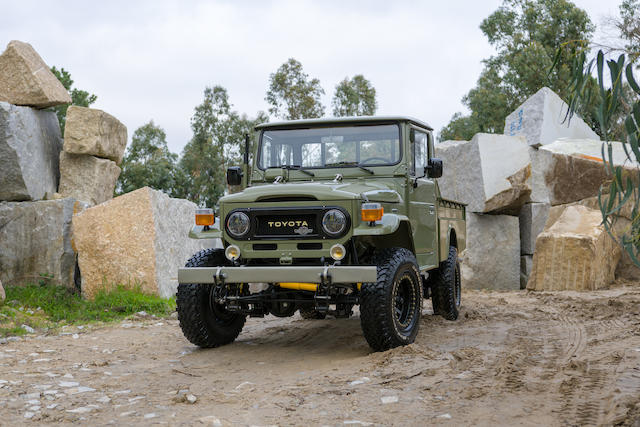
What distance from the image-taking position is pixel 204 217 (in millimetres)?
6090

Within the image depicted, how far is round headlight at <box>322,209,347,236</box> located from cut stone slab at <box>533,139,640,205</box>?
894 cm

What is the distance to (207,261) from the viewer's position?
622cm

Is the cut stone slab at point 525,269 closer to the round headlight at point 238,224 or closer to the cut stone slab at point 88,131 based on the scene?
the cut stone slab at point 88,131

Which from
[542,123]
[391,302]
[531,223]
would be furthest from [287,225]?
[542,123]

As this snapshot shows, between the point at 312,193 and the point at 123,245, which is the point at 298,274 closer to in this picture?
the point at 312,193

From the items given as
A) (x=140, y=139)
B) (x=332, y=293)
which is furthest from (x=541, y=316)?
(x=140, y=139)

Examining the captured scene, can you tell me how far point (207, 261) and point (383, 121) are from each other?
2.25 metres

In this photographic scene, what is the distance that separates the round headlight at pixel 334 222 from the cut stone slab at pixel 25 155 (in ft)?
20.6

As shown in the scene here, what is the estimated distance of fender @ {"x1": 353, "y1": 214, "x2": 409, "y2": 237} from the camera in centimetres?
557

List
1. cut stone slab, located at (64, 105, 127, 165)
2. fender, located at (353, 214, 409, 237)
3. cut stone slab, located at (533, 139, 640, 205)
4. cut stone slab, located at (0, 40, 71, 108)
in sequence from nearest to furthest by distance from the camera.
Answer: fender, located at (353, 214, 409, 237) → cut stone slab, located at (0, 40, 71, 108) → cut stone slab, located at (64, 105, 127, 165) → cut stone slab, located at (533, 139, 640, 205)

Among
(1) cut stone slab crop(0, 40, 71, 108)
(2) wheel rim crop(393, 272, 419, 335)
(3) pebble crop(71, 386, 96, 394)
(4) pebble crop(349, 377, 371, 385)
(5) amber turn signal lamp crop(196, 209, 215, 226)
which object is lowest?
(3) pebble crop(71, 386, 96, 394)

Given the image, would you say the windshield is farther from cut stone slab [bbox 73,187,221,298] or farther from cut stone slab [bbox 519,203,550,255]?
cut stone slab [bbox 519,203,550,255]

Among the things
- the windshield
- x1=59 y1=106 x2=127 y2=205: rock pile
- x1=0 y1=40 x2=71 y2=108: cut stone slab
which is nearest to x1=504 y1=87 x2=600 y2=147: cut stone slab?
the windshield

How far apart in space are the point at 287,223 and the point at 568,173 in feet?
30.7
